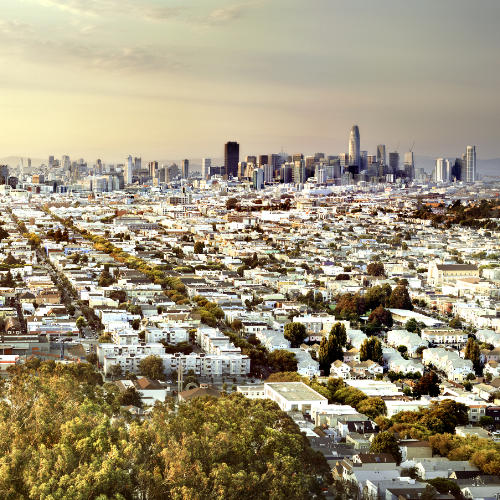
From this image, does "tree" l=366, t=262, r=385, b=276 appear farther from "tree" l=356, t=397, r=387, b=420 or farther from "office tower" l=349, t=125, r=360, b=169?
"office tower" l=349, t=125, r=360, b=169

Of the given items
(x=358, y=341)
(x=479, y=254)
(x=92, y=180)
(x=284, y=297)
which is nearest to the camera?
(x=358, y=341)

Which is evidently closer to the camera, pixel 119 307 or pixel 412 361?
pixel 412 361

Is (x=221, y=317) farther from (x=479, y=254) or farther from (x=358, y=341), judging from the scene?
(x=479, y=254)

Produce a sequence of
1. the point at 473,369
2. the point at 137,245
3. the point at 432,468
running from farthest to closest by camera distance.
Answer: the point at 137,245, the point at 473,369, the point at 432,468

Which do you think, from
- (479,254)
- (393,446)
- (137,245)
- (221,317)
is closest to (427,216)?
(479,254)

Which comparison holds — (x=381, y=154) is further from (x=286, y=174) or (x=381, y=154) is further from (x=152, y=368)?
(x=152, y=368)

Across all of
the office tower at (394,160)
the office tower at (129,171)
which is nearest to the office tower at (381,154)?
the office tower at (394,160)

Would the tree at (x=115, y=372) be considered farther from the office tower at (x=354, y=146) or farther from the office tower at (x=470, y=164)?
the office tower at (x=354, y=146)
